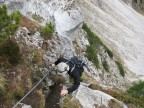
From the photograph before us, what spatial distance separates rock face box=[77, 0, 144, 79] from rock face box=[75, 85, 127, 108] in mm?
24774

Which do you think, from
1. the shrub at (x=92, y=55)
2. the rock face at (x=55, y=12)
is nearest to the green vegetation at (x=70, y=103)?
the rock face at (x=55, y=12)

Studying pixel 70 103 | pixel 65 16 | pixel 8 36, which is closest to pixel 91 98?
pixel 70 103

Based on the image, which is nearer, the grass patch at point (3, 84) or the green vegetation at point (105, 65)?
the grass patch at point (3, 84)

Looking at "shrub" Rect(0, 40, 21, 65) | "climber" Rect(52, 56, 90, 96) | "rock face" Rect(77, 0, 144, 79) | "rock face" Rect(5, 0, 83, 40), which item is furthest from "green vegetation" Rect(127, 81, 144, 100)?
"rock face" Rect(77, 0, 144, 79)

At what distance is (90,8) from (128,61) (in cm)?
1006

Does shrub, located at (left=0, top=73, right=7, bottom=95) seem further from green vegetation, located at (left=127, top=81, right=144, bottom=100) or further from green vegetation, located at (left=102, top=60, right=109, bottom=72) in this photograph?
green vegetation, located at (left=102, top=60, right=109, bottom=72)

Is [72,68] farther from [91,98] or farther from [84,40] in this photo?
[84,40]

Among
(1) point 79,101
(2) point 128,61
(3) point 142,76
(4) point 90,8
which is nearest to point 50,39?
(1) point 79,101

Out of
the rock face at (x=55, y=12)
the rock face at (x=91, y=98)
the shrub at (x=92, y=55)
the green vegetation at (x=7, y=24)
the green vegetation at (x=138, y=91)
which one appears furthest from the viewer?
the shrub at (x=92, y=55)

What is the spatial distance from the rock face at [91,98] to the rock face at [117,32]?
81.3ft

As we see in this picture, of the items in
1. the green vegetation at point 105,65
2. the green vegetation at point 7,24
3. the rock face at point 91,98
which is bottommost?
the green vegetation at point 105,65

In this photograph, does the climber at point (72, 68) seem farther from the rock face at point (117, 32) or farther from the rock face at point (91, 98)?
the rock face at point (117, 32)

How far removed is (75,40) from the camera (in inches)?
1268

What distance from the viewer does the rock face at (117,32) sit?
44419 mm
